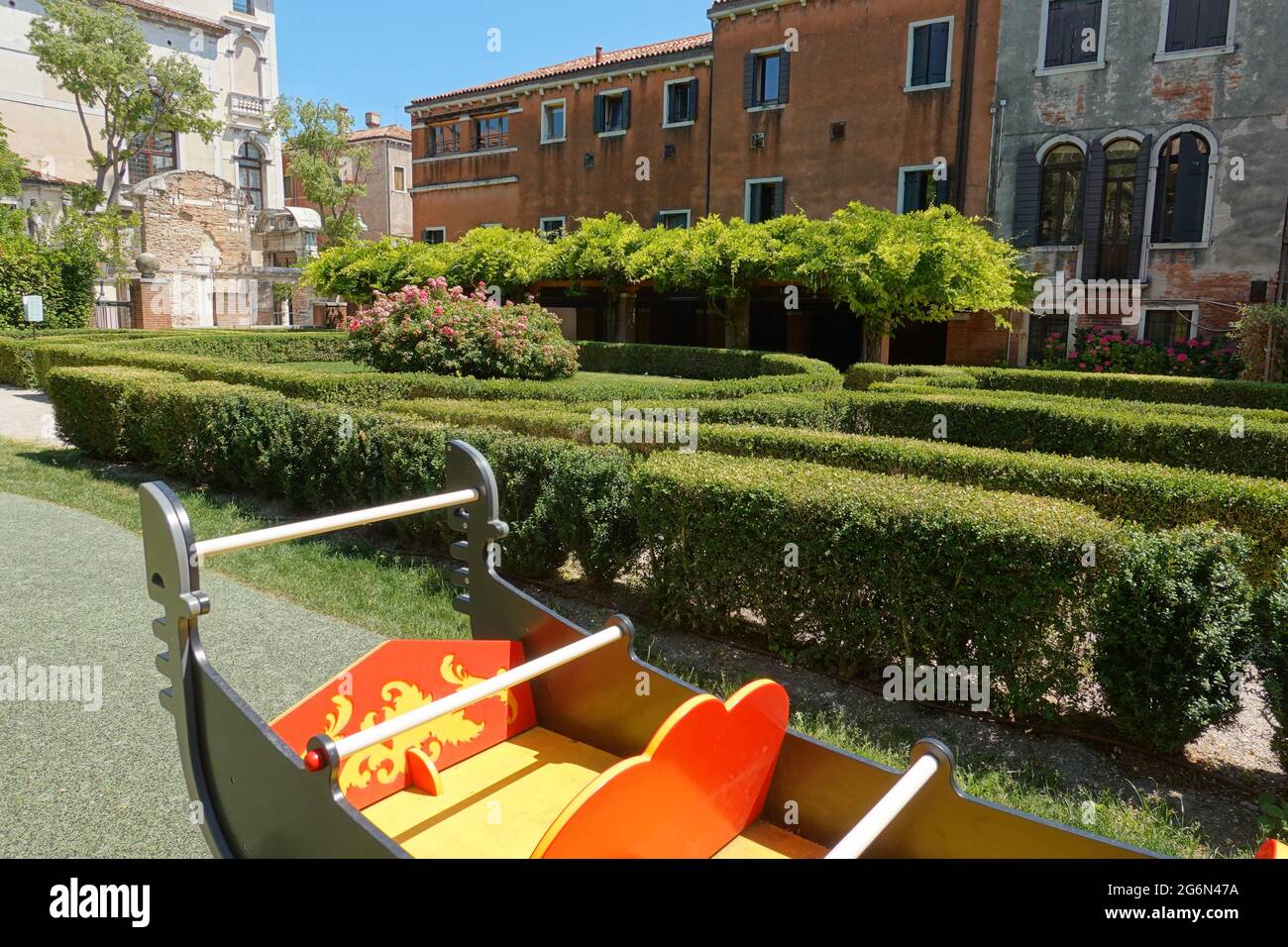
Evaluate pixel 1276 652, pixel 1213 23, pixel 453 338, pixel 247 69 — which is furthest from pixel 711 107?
pixel 247 69

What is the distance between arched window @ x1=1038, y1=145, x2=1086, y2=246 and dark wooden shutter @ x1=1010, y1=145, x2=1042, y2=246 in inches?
7.8

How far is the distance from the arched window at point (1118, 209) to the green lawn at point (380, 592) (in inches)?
769

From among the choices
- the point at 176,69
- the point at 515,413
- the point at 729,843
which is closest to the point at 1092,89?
the point at 515,413

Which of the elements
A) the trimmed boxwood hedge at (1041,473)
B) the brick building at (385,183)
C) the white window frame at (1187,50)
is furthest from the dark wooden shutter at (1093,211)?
the brick building at (385,183)

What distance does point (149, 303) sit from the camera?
87.1ft

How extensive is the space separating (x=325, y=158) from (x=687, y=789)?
56.1 meters

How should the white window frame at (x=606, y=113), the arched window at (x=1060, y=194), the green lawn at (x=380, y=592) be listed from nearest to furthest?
the green lawn at (x=380, y=592)
the arched window at (x=1060, y=194)
the white window frame at (x=606, y=113)

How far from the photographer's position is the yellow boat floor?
2.80 metres

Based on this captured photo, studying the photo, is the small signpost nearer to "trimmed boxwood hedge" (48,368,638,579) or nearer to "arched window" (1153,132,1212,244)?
"trimmed boxwood hedge" (48,368,638,579)

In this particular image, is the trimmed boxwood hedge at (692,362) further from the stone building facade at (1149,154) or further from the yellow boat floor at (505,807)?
the yellow boat floor at (505,807)

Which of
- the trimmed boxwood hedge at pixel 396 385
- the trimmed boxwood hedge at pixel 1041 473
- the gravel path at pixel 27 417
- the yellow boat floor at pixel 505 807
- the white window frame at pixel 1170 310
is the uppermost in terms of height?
the white window frame at pixel 1170 310

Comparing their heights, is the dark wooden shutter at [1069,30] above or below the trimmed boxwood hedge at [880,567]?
above

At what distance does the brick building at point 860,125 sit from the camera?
19875mm

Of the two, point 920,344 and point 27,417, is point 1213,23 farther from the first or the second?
point 27,417
